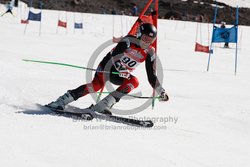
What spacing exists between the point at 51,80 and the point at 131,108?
2656 millimetres

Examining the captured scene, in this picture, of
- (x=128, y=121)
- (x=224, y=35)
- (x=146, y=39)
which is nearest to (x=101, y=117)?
(x=128, y=121)

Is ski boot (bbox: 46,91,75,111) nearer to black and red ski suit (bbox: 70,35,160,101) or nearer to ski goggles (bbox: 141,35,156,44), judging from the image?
black and red ski suit (bbox: 70,35,160,101)

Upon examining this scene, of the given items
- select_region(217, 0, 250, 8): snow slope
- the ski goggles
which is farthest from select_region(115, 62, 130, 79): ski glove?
select_region(217, 0, 250, 8): snow slope

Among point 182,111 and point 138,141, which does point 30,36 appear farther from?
point 138,141

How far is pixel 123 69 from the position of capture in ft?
20.4

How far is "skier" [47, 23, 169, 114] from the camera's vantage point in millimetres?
6047

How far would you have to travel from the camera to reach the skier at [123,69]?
6.05 meters

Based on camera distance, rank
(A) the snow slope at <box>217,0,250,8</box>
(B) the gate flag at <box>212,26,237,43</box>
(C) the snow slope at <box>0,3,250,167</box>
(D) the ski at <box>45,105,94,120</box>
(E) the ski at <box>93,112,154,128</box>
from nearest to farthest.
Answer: (C) the snow slope at <box>0,3,250,167</box>, (D) the ski at <box>45,105,94,120</box>, (E) the ski at <box>93,112,154,128</box>, (B) the gate flag at <box>212,26,237,43</box>, (A) the snow slope at <box>217,0,250,8</box>

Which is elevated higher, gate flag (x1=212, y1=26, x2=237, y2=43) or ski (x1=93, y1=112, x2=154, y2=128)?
gate flag (x1=212, y1=26, x2=237, y2=43)

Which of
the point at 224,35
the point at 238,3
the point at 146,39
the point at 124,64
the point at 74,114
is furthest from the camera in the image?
the point at 238,3

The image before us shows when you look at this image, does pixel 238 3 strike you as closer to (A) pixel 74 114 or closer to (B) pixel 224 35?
(B) pixel 224 35

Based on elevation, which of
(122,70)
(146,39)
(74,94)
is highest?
(146,39)

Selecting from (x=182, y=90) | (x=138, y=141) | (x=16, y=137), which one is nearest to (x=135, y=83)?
(x=138, y=141)

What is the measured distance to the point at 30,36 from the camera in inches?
835
